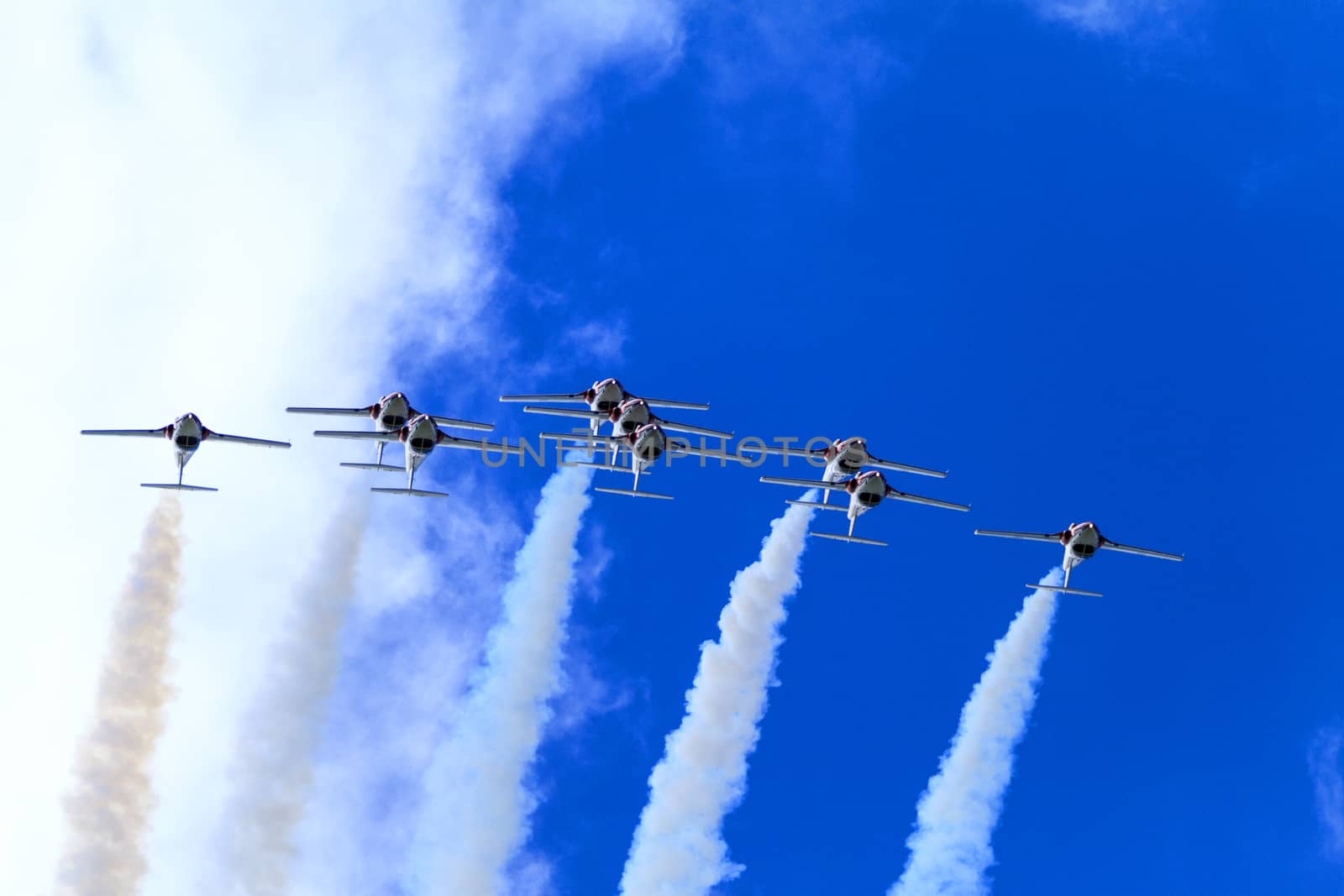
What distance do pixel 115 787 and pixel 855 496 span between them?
45.8 meters

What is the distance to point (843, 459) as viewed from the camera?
97.2 m

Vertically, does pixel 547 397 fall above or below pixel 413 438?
above

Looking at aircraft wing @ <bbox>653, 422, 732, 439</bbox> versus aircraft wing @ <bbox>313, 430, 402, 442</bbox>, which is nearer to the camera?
aircraft wing @ <bbox>313, 430, 402, 442</bbox>

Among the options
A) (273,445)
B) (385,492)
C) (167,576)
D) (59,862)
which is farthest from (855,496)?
(59,862)

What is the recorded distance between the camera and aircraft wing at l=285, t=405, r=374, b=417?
309 ft

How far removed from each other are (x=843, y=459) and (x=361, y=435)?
1147 inches

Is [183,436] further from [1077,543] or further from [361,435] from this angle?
[1077,543]

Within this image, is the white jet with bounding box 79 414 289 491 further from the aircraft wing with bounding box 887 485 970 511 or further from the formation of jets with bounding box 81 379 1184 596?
the aircraft wing with bounding box 887 485 970 511

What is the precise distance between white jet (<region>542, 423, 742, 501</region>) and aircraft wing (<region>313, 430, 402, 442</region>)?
28.9ft

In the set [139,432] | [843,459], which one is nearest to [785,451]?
[843,459]

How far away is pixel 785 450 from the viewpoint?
99938 millimetres

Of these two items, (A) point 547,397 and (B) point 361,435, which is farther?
(A) point 547,397

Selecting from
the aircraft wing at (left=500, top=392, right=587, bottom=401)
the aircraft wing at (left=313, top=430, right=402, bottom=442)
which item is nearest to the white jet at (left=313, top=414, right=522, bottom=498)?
the aircraft wing at (left=313, top=430, right=402, bottom=442)

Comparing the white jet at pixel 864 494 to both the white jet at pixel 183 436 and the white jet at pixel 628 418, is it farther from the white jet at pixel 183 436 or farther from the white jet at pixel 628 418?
the white jet at pixel 183 436
